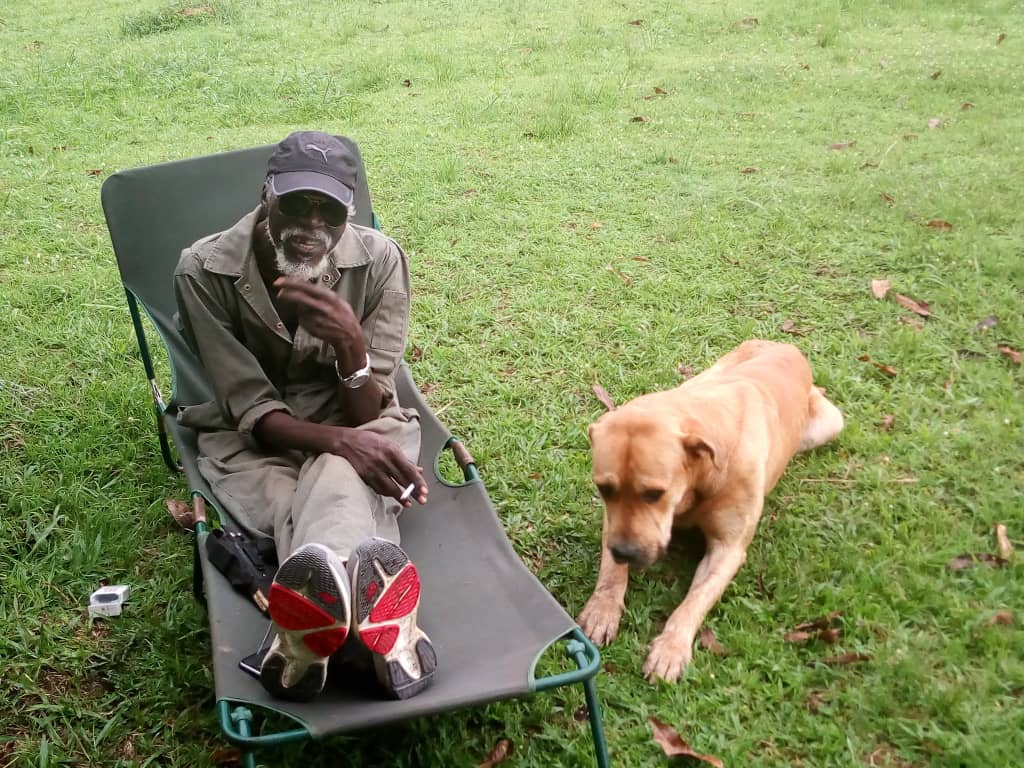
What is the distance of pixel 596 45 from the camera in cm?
1087

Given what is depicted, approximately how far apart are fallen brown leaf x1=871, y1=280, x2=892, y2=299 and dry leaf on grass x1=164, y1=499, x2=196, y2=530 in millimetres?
4287

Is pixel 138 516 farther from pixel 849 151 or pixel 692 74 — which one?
pixel 692 74

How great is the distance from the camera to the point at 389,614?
97.2 inches

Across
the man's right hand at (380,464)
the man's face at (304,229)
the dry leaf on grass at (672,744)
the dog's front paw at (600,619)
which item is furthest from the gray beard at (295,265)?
the dry leaf on grass at (672,744)

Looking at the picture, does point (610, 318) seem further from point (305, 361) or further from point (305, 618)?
point (305, 618)

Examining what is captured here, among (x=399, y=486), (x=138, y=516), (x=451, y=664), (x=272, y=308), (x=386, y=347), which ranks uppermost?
(x=272, y=308)

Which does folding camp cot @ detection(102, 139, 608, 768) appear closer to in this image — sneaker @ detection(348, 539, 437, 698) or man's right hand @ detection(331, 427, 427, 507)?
sneaker @ detection(348, 539, 437, 698)

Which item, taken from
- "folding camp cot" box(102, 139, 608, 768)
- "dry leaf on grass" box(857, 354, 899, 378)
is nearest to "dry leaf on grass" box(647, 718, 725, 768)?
"folding camp cot" box(102, 139, 608, 768)

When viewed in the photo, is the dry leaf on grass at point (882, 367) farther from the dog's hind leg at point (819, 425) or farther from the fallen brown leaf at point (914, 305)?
the dog's hind leg at point (819, 425)

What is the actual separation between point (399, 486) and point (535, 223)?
13.2 feet

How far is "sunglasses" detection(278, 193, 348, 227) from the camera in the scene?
9.82 feet

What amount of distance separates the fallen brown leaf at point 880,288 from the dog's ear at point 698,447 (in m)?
3.00

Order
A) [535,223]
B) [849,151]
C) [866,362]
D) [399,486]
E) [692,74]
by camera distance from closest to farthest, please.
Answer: [399,486]
[866,362]
[535,223]
[849,151]
[692,74]

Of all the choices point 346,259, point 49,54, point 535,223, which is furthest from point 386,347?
point 49,54
